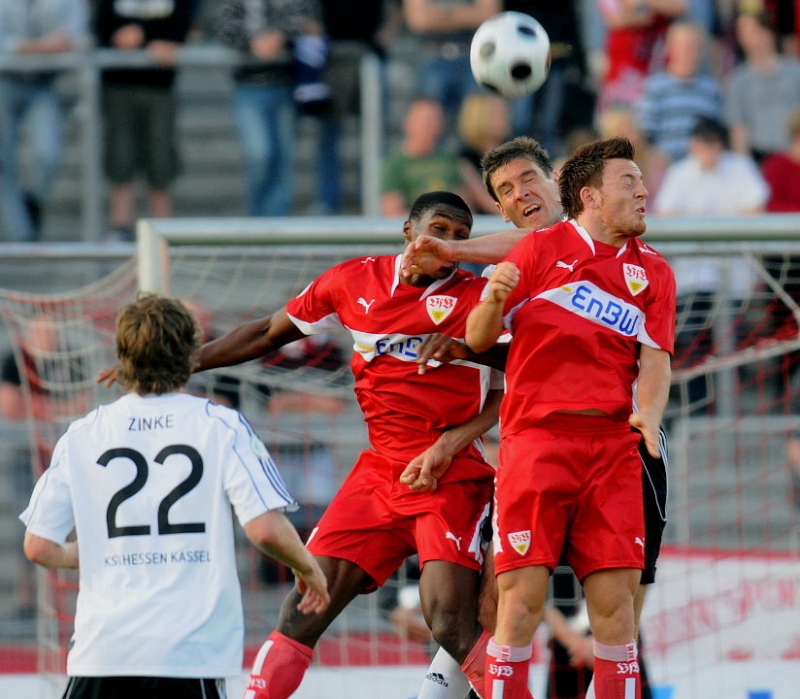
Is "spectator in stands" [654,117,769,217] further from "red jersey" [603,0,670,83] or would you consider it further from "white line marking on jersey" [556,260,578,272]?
"white line marking on jersey" [556,260,578,272]

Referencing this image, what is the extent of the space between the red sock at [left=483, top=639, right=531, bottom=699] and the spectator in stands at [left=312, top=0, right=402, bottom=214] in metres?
5.90

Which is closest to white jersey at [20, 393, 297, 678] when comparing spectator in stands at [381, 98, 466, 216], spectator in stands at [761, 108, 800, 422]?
spectator in stands at [761, 108, 800, 422]

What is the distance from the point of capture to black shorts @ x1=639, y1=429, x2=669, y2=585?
5551 millimetres

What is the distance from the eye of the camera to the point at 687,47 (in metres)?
10.1

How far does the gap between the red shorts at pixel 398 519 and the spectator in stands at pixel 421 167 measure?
4.47m

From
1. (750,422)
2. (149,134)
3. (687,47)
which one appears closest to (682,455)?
(750,422)

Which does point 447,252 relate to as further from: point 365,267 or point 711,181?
point 711,181

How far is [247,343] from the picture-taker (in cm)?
596

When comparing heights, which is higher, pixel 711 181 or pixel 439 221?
pixel 711 181

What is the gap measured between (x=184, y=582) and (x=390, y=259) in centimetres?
182

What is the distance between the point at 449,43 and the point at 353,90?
2.57 feet

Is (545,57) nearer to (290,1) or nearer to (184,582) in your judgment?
(184,582)

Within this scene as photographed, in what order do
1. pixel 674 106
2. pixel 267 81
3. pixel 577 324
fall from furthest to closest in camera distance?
pixel 267 81
pixel 674 106
pixel 577 324

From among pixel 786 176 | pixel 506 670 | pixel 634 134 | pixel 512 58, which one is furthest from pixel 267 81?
pixel 506 670
